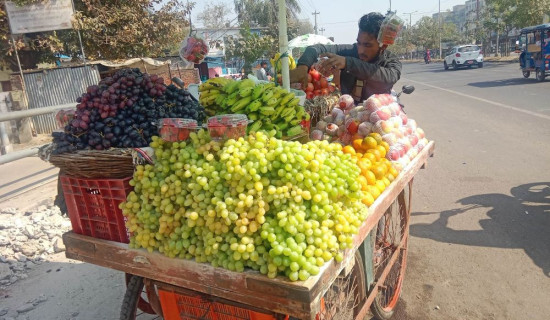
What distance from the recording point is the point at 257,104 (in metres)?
2.74

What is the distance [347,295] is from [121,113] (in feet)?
5.87

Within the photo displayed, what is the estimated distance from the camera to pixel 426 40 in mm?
55562

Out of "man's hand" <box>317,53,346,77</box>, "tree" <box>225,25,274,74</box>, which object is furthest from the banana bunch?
"tree" <box>225,25,274,74</box>

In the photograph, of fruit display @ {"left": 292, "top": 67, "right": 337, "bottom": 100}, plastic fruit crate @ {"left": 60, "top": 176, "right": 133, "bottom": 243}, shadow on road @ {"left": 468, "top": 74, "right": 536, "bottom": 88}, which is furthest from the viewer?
shadow on road @ {"left": 468, "top": 74, "right": 536, "bottom": 88}

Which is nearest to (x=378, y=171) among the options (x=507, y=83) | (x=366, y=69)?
(x=366, y=69)

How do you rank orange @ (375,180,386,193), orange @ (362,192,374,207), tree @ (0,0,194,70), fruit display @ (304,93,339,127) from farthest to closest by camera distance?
tree @ (0,0,194,70) → fruit display @ (304,93,339,127) → orange @ (375,180,386,193) → orange @ (362,192,374,207)

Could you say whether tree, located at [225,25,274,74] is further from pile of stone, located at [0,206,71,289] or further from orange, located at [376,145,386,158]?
orange, located at [376,145,386,158]

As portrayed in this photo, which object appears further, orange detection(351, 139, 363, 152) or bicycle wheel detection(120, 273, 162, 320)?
orange detection(351, 139, 363, 152)

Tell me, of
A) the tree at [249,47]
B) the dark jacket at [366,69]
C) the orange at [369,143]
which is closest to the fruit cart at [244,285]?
the orange at [369,143]

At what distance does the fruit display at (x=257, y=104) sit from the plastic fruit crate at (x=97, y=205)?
40.2 inches

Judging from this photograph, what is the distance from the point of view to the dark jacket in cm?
351

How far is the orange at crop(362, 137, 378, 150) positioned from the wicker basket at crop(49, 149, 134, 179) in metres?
1.72

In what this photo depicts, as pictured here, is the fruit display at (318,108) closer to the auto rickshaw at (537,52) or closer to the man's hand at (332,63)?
the man's hand at (332,63)

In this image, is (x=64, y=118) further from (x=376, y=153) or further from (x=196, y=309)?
(x=376, y=153)
